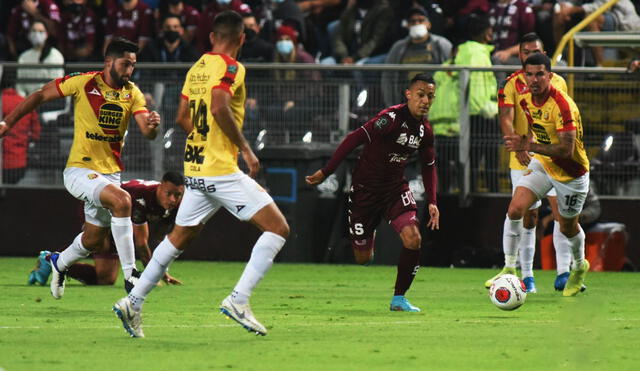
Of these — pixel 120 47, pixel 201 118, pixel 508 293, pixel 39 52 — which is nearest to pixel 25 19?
pixel 39 52

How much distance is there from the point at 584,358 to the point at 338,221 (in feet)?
31.5

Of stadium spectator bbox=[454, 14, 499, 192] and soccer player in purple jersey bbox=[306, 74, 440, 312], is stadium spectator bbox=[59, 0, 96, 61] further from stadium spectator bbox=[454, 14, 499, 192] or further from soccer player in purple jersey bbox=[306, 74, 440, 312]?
soccer player in purple jersey bbox=[306, 74, 440, 312]

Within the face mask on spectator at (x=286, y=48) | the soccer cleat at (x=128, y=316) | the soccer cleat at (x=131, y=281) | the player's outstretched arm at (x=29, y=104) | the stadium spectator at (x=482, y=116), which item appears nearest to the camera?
the soccer cleat at (x=128, y=316)

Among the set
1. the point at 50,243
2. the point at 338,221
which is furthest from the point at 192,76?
the point at 50,243

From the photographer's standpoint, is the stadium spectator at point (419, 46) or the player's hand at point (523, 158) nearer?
the player's hand at point (523, 158)

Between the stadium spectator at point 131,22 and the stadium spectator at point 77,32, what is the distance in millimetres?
355

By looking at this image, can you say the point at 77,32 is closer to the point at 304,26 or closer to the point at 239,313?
the point at 304,26

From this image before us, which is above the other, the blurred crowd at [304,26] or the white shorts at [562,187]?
the blurred crowd at [304,26]

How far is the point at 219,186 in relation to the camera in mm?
8750

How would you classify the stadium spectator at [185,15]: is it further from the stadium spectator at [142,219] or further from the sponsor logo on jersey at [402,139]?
the sponsor logo on jersey at [402,139]

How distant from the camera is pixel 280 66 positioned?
17406 millimetres

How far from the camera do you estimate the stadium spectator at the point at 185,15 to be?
65.6 ft

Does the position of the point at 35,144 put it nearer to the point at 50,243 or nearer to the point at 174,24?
the point at 50,243

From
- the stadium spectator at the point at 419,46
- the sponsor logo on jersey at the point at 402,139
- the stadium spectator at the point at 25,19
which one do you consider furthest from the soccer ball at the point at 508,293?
the stadium spectator at the point at 25,19
